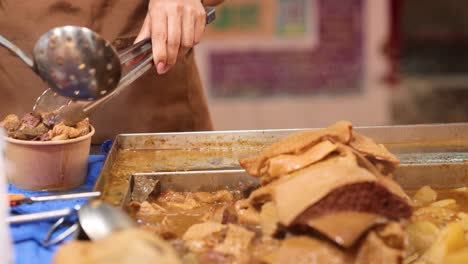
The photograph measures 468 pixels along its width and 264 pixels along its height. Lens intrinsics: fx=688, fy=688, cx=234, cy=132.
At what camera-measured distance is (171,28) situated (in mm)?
2545

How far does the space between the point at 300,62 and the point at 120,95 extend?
7.11ft

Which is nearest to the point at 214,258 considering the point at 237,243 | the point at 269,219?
the point at 237,243

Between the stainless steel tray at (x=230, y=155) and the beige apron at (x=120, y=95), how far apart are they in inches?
22.0

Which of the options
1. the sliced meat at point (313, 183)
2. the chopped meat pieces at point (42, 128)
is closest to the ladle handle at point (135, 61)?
the chopped meat pieces at point (42, 128)

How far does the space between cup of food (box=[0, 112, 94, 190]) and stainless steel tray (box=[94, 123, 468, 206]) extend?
125mm

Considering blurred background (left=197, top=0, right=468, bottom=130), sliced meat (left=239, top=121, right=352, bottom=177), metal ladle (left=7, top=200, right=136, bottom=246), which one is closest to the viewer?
metal ladle (left=7, top=200, right=136, bottom=246)

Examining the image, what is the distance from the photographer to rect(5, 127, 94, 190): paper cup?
2.25m

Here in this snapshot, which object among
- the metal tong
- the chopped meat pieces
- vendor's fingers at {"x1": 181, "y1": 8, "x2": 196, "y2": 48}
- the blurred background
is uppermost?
vendor's fingers at {"x1": 181, "y1": 8, "x2": 196, "y2": 48}

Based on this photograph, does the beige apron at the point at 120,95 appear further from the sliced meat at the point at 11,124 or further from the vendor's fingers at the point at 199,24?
the sliced meat at the point at 11,124

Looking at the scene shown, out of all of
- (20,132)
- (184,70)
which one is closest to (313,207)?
(20,132)

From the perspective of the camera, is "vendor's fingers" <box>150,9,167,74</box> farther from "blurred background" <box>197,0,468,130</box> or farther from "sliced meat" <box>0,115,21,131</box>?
"blurred background" <box>197,0,468,130</box>

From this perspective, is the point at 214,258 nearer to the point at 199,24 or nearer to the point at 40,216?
the point at 40,216

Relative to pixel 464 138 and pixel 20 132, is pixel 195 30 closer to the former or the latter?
pixel 20 132

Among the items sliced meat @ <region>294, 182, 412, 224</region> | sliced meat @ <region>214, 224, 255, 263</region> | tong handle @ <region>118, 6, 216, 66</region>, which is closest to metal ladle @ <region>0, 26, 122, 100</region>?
tong handle @ <region>118, 6, 216, 66</region>
